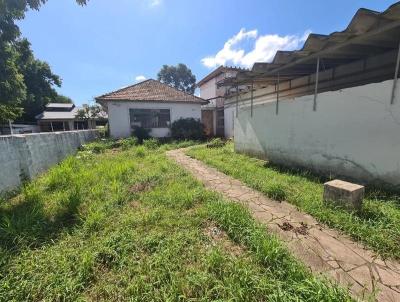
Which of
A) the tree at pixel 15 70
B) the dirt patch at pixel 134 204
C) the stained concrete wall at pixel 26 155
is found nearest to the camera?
the dirt patch at pixel 134 204

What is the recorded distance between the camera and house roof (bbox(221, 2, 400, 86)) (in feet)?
10.4

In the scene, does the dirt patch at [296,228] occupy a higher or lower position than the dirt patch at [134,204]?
lower

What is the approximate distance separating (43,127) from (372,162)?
29.3 m

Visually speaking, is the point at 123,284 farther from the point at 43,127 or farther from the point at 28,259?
the point at 43,127

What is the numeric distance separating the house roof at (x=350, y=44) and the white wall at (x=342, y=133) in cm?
92

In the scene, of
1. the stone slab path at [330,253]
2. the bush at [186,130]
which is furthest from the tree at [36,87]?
the stone slab path at [330,253]

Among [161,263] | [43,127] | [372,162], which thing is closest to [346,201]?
[372,162]

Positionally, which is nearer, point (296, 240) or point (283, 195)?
point (296, 240)

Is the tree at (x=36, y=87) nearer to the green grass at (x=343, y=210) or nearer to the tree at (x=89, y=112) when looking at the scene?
the tree at (x=89, y=112)

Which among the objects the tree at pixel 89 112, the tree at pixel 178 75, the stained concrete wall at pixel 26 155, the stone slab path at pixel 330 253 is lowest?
the stone slab path at pixel 330 253

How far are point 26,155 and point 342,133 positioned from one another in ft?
24.4

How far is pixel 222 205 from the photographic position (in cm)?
334

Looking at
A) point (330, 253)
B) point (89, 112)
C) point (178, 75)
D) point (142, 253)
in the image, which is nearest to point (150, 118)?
point (89, 112)

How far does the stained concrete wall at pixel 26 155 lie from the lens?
4070 millimetres
